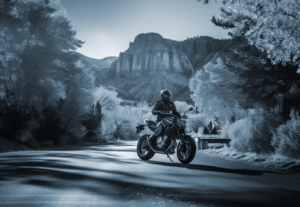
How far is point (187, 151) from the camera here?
9.09 metres

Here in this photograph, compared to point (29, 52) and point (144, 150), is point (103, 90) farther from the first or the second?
point (144, 150)

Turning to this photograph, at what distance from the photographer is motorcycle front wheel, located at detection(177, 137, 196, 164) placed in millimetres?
8758

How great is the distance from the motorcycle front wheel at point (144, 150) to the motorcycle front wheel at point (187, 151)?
1315mm

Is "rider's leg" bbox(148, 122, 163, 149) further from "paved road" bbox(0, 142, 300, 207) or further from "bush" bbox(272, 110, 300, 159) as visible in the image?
"bush" bbox(272, 110, 300, 159)

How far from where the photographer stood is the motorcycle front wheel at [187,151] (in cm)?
876

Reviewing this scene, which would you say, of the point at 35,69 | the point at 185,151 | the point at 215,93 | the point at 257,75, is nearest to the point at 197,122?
the point at 215,93

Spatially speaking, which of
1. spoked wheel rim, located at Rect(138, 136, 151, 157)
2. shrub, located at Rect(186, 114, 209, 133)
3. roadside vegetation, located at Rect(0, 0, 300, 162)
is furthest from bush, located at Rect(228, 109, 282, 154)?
shrub, located at Rect(186, 114, 209, 133)

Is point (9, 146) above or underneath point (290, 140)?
underneath

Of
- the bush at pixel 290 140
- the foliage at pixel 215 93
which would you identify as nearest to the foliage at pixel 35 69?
the bush at pixel 290 140

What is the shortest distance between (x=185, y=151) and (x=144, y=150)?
1966mm

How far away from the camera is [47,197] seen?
4512 mm

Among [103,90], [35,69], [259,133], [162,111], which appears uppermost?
[103,90]

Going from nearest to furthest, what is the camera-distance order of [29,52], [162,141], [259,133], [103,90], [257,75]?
[162,141] → [259,133] → [257,75] → [29,52] → [103,90]

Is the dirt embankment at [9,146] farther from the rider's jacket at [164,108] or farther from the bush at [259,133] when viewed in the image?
the bush at [259,133]
